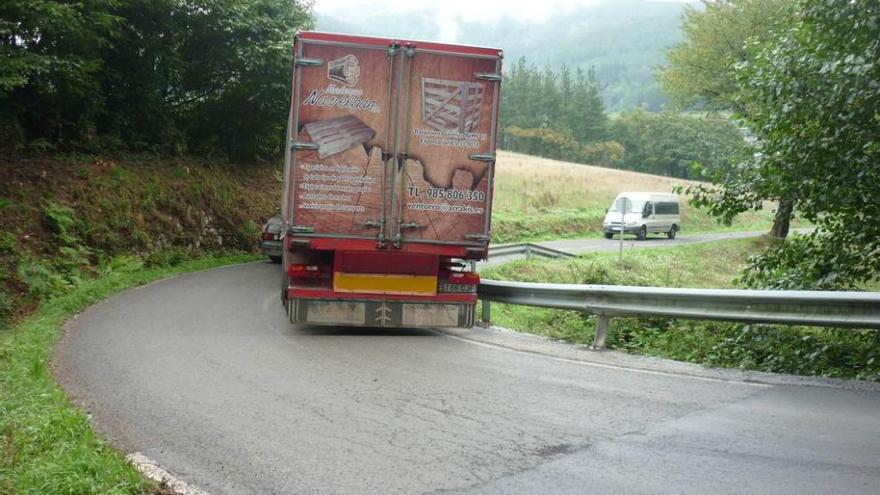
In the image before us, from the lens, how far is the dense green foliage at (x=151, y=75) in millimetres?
16719

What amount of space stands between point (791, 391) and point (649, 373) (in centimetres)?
133

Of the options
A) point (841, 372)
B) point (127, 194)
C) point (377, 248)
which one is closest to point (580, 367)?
point (841, 372)

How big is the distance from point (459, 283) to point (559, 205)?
110ft

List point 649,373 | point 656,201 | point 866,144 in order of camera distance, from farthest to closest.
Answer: point 656,201, point 866,144, point 649,373

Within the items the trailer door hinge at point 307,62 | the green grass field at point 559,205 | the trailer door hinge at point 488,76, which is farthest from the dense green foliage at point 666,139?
the trailer door hinge at point 307,62

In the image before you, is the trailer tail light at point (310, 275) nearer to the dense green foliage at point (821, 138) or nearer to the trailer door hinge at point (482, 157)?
the trailer door hinge at point (482, 157)

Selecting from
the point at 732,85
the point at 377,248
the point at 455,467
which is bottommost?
the point at 455,467

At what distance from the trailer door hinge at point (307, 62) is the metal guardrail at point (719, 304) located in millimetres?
4082

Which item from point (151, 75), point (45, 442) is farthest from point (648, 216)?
point (45, 442)

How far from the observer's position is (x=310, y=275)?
34.4 ft

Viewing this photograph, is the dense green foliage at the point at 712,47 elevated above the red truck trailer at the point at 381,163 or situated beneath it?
elevated above

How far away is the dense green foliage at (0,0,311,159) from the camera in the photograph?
54.9ft

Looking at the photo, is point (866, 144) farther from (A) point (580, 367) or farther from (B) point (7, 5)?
(B) point (7, 5)

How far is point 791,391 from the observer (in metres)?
6.84
